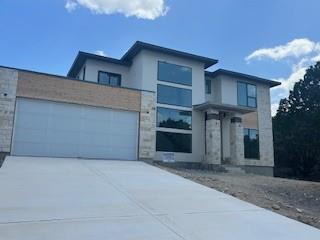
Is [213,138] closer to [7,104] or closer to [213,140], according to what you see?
[213,140]

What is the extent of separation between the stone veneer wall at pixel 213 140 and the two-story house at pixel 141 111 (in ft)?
0.21

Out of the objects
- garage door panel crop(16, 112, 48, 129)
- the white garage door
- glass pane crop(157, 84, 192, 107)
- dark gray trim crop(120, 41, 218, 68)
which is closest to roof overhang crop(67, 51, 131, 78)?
dark gray trim crop(120, 41, 218, 68)

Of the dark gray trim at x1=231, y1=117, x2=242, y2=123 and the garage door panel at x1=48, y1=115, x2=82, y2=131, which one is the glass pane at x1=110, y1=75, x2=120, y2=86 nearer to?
the garage door panel at x1=48, y1=115, x2=82, y2=131

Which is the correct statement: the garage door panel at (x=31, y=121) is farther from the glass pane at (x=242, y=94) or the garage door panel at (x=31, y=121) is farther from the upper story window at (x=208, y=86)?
the glass pane at (x=242, y=94)

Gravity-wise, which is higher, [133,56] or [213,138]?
[133,56]

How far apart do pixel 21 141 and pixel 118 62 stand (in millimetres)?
9218

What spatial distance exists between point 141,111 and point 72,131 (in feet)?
13.2

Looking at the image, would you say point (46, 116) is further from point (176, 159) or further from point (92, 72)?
point (176, 159)

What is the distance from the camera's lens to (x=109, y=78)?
22.2 m

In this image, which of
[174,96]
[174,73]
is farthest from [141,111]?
[174,73]

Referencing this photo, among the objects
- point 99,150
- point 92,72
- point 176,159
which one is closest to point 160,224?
point 99,150

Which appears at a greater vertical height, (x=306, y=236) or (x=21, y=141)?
(x=21, y=141)

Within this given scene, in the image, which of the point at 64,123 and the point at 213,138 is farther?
the point at 213,138

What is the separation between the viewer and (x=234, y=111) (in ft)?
75.2
